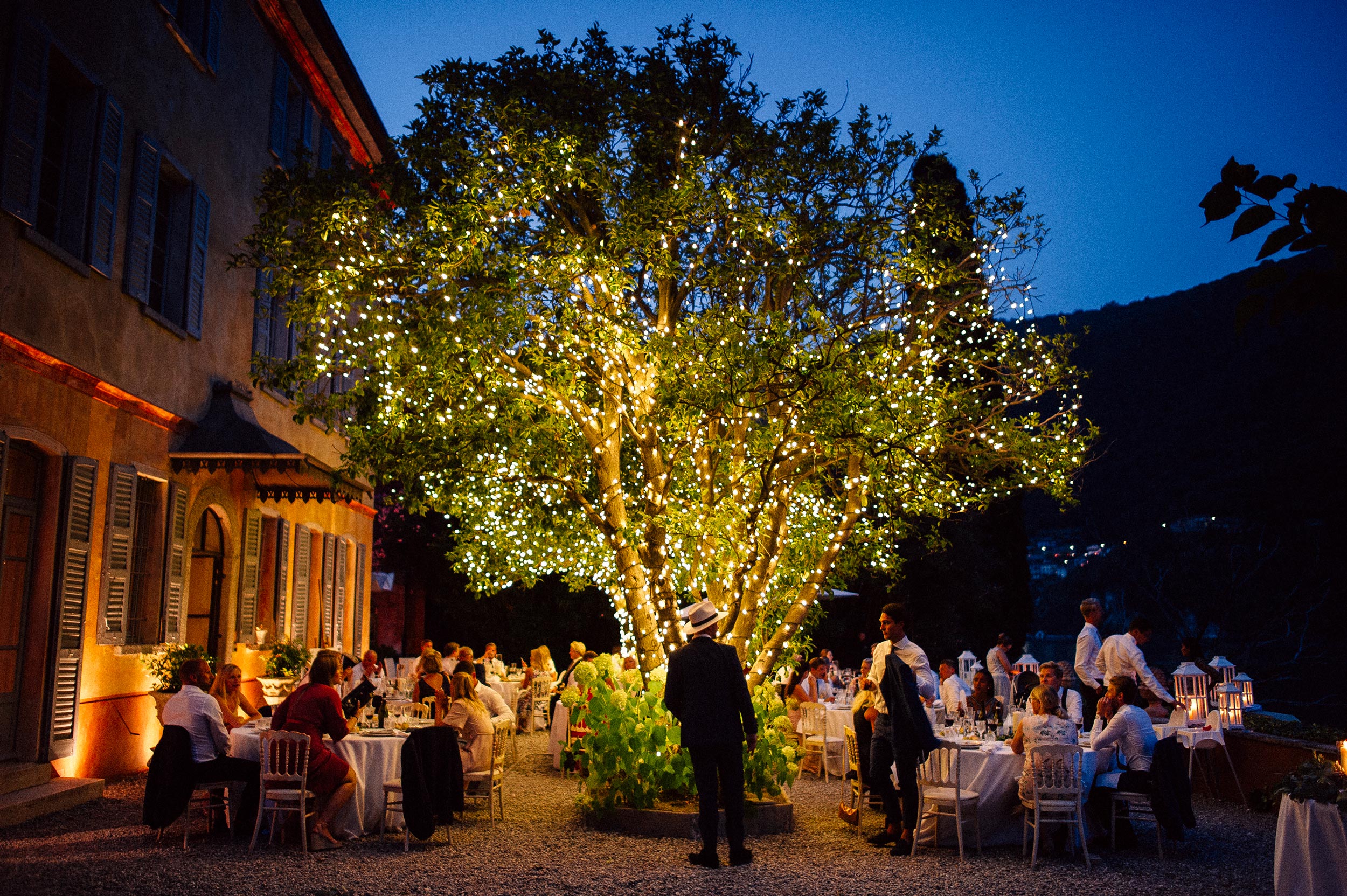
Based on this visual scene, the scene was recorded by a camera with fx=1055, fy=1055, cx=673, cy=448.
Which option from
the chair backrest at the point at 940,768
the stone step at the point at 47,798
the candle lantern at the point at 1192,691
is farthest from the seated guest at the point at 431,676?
the candle lantern at the point at 1192,691

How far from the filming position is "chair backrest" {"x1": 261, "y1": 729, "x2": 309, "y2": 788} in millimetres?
7020

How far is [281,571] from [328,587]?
8.92 ft

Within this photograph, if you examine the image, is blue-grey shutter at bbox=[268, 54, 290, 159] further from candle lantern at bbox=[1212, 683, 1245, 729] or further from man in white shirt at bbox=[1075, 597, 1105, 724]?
candle lantern at bbox=[1212, 683, 1245, 729]

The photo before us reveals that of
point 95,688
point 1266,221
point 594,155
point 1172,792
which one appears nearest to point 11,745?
point 95,688

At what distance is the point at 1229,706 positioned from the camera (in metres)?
10.2

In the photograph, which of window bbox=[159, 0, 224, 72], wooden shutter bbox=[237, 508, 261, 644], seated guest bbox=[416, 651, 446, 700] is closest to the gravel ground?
seated guest bbox=[416, 651, 446, 700]

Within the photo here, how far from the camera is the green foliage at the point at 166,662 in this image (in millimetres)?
10242

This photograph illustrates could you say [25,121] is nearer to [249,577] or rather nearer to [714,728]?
[249,577]

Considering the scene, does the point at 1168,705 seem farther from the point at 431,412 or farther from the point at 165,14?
the point at 165,14

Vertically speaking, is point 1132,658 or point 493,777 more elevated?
point 1132,658

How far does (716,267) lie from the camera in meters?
9.00

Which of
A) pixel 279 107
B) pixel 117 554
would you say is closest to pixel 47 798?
pixel 117 554

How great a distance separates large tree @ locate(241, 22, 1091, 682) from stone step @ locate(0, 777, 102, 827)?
337 centimetres

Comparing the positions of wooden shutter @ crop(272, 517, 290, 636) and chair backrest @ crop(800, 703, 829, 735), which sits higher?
Result: wooden shutter @ crop(272, 517, 290, 636)
